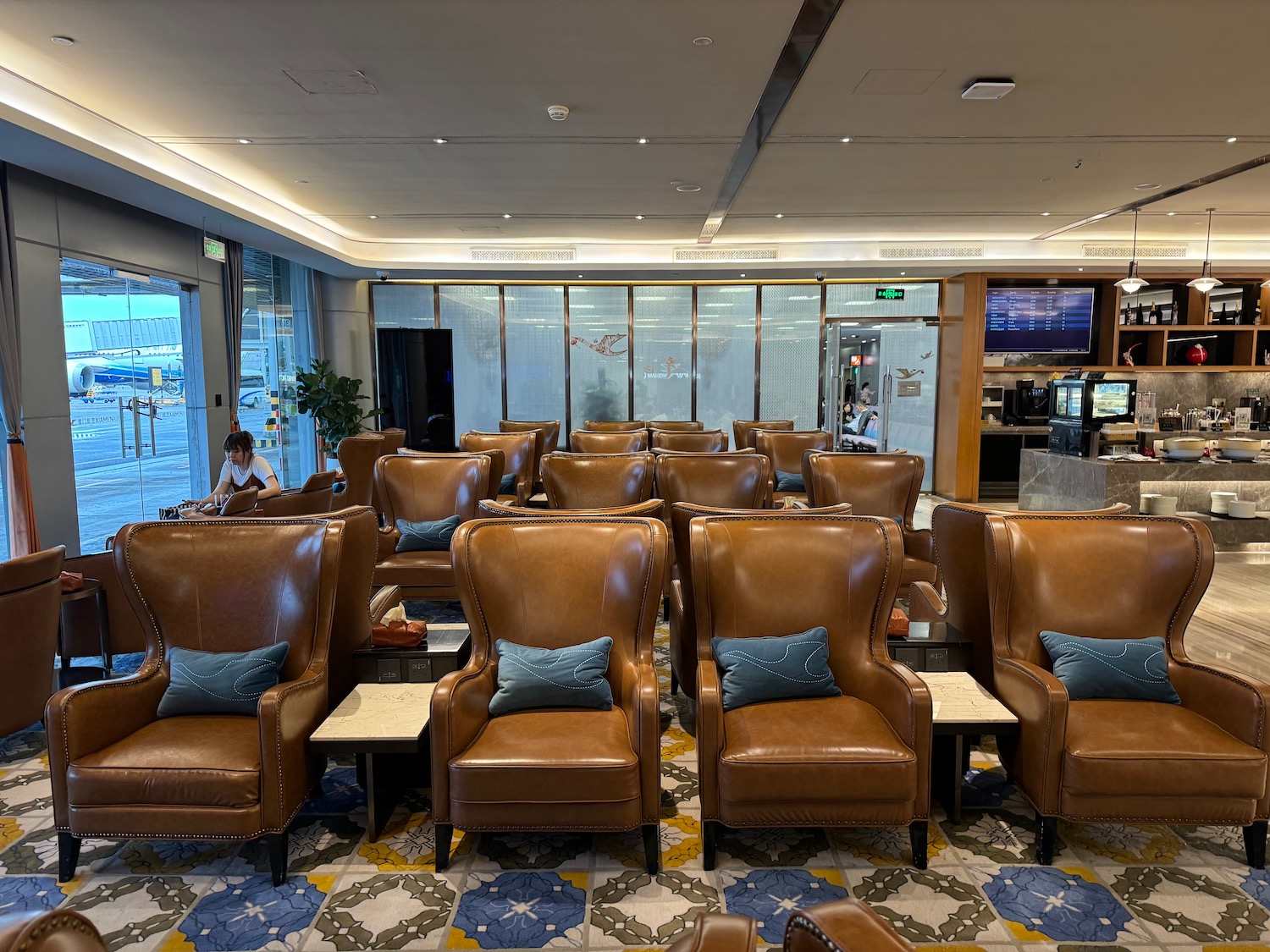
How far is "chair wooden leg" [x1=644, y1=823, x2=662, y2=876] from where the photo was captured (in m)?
2.44

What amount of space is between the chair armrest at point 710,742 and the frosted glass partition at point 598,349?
8678mm

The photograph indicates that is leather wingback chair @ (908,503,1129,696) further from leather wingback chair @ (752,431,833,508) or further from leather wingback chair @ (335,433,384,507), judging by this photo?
leather wingback chair @ (335,433,384,507)

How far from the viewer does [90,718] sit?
2.42 m

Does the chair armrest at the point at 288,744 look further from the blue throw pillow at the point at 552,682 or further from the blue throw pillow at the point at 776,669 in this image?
the blue throw pillow at the point at 776,669

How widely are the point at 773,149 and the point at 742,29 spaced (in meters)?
1.94

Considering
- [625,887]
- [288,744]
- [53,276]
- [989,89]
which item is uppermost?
[989,89]

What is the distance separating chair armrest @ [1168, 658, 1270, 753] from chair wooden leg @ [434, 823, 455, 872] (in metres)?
2.44

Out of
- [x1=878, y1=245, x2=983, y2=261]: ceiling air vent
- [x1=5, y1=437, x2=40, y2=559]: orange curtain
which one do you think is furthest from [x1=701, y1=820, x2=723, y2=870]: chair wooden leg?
[x1=878, y1=245, x2=983, y2=261]: ceiling air vent

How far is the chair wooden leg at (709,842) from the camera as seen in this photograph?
8.06 ft

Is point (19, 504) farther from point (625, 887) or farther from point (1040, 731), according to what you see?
point (1040, 731)

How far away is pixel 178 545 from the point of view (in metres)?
2.74

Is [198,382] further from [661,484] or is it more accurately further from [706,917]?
[706,917]

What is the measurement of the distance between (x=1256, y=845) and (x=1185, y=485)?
5.44 meters

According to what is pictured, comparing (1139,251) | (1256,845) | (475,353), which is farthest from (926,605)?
(475,353)
